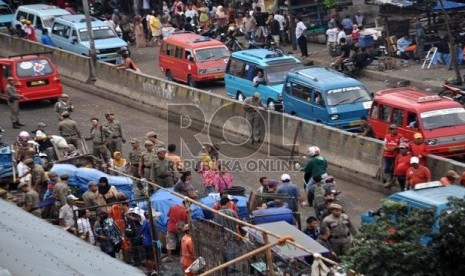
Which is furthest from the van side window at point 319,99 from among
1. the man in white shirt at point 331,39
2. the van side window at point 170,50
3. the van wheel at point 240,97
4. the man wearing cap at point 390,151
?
the man in white shirt at point 331,39

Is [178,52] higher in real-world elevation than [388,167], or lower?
lower

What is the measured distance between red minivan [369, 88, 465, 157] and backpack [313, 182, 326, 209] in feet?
11.3

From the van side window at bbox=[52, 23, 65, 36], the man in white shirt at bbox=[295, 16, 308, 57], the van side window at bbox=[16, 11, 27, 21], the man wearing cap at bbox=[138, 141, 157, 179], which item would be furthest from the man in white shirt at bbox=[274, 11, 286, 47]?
the man wearing cap at bbox=[138, 141, 157, 179]

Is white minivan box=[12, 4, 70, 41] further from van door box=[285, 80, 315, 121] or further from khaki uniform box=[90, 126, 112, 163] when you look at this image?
khaki uniform box=[90, 126, 112, 163]

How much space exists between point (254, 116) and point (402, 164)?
6.19 meters

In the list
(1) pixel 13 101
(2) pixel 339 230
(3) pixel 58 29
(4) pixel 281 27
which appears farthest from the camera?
(4) pixel 281 27

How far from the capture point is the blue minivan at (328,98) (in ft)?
91.8

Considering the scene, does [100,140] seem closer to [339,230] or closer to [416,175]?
[416,175]

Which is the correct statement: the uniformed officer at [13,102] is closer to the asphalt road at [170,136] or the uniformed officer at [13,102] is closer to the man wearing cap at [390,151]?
the asphalt road at [170,136]

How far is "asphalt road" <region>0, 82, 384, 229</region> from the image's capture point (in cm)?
2420

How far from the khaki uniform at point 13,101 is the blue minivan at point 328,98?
7.07 m

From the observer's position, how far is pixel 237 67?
32531mm

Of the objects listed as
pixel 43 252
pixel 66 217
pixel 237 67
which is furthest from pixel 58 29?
pixel 43 252

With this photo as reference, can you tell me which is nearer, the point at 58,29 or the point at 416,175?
the point at 416,175
